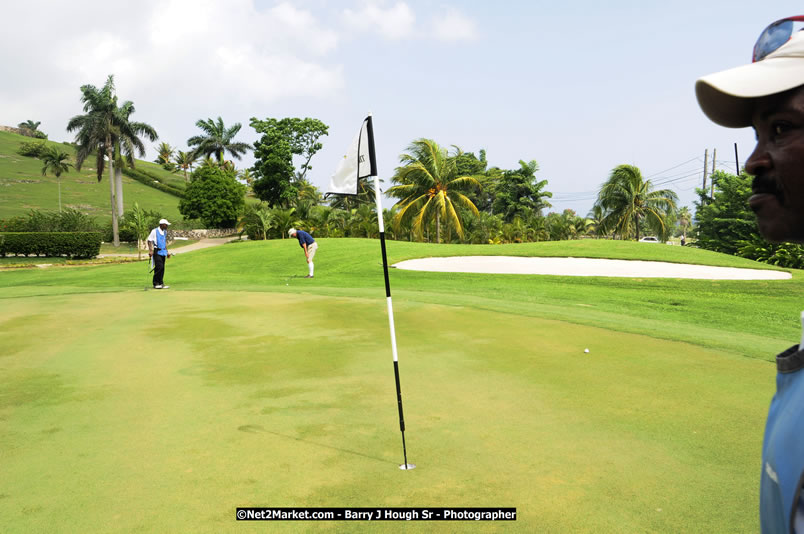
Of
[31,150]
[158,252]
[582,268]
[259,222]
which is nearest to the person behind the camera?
[158,252]

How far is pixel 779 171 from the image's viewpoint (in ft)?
4.13

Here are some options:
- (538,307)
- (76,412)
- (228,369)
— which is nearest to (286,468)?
(76,412)

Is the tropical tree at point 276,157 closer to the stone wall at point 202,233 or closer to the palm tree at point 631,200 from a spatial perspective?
the stone wall at point 202,233

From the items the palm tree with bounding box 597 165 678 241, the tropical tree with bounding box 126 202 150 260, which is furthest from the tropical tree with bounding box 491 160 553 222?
the tropical tree with bounding box 126 202 150 260

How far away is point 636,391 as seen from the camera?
560 cm

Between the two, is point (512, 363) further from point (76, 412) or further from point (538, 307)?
point (538, 307)

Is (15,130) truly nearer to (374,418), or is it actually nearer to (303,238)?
(303,238)

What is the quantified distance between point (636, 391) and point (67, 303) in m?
12.3

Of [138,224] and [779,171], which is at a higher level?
[138,224]

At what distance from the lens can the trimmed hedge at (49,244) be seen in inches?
1446

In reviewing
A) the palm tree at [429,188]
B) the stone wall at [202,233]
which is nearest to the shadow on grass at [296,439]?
the palm tree at [429,188]

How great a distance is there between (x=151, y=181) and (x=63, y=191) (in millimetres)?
17100

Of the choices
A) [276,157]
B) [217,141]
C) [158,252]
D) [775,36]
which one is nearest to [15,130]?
[217,141]

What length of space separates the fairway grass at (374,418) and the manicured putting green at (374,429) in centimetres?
2
